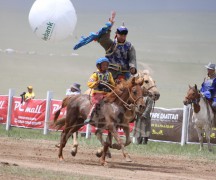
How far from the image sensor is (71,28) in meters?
17.7

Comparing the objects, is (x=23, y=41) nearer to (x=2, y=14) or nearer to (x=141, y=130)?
(x=2, y=14)

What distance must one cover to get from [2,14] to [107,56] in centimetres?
2459

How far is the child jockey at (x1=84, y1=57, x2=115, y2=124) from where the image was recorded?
15.5 meters

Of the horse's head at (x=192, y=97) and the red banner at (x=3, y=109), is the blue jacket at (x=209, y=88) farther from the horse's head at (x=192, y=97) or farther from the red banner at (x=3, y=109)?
the red banner at (x=3, y=109)

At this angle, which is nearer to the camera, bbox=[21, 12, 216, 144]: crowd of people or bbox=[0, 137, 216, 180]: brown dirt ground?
bbox=[0, 137, 216, 180]: brown dirt ground

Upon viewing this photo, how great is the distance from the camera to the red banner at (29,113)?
2573 cm

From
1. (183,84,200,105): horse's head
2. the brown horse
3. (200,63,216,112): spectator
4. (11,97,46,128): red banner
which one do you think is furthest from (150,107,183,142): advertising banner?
the brown horse

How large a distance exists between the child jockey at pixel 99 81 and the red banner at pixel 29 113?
32.8ft

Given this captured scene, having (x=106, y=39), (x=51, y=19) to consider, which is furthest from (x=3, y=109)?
(x=106, y=39)

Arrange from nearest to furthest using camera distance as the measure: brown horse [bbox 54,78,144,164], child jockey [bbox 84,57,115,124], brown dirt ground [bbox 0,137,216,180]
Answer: brown dirt ground [bbox 0,137,216,180] < brown horse [bbox 54,78,144,164] < child jockey [bbox 84,57,115,124]

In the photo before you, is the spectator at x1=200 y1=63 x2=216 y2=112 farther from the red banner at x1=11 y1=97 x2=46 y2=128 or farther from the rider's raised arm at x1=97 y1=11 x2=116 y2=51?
the red banner at x1=11 y1=97 x2=46 y2=128

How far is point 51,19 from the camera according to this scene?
1714 cm

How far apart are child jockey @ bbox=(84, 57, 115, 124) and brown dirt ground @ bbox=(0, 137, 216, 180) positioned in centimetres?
121

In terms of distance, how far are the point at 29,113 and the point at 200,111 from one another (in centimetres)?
716
